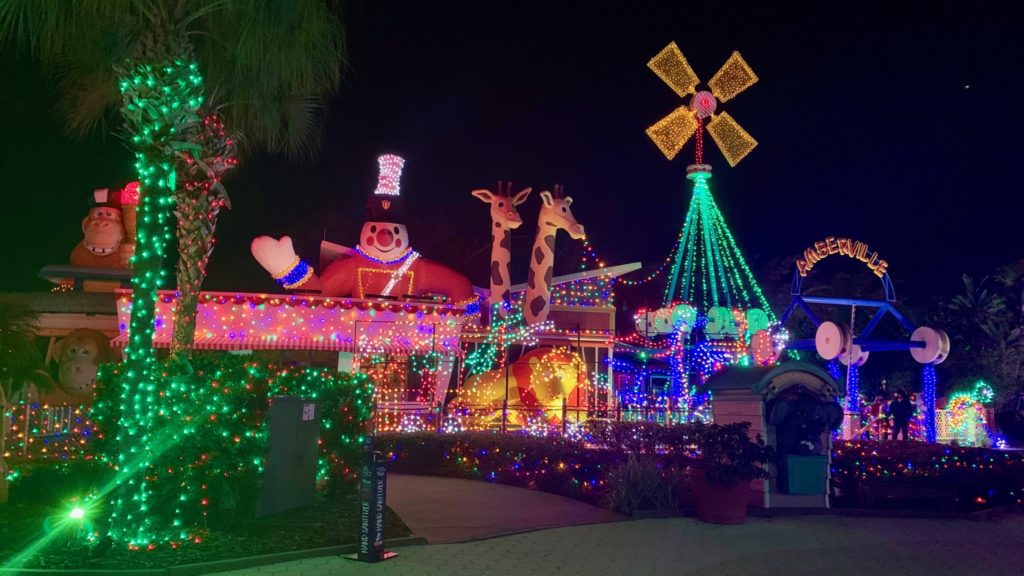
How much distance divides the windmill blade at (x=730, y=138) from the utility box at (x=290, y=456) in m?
22.4

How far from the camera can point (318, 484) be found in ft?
41.0

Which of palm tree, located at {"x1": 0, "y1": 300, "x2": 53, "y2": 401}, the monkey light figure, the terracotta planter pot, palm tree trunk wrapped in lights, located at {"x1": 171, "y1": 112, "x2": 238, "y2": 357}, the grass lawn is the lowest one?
the grass lawn

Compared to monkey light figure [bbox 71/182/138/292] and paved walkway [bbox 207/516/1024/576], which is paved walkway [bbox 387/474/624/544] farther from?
monkey light figure [bbox 71/182/138/292]

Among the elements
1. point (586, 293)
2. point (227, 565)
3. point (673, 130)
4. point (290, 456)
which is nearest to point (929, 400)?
point (586, 293)

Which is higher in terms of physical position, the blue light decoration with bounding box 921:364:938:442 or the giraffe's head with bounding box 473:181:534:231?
the giraffe's head with bounding box 473:181:534:231

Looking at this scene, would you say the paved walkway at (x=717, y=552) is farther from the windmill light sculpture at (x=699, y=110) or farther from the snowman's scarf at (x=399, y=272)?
the windmill light sculpture at (x=699, y=110)

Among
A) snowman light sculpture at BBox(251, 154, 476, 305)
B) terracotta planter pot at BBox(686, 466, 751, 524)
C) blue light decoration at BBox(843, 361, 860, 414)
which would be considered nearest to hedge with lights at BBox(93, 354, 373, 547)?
terracotta planter pot at BBox(686, 466, 751, 524)

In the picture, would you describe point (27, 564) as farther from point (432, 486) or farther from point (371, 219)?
point (371, 219)

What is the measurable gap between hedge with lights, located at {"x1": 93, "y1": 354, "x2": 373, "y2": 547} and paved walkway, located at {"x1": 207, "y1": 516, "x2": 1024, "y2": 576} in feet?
5.72

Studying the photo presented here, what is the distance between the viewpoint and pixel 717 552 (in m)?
9.16

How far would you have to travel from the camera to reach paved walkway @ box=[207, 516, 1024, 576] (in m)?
8.10

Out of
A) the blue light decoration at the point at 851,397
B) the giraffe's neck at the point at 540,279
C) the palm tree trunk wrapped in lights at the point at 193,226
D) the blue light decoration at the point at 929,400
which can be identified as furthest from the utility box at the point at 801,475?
the blue light decoration at the point at 851,397

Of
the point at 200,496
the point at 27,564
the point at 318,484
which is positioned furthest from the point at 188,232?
the point at 27,564

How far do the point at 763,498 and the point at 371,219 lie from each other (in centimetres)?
1405
